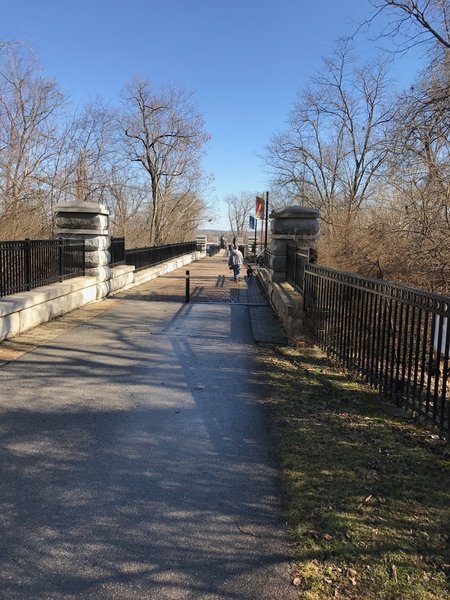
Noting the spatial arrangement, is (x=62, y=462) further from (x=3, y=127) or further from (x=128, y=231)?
(x=128, y=231)

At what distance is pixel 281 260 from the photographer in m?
13.4

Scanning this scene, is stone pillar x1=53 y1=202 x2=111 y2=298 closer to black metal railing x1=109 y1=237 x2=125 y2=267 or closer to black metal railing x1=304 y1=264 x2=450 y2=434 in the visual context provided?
black metal railing x1=109 y1=237 x2=125 y2=267

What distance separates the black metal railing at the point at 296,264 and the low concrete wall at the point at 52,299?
4895mm

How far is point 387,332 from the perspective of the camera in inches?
222

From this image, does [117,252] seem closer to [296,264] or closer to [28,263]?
[28,263]

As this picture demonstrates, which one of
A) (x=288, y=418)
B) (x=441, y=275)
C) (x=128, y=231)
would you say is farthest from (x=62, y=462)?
(x=128, y=231)

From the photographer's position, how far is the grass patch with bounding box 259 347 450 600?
8.72ft

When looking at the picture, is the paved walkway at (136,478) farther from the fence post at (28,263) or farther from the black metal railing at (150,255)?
the black metal railing at (150,255)

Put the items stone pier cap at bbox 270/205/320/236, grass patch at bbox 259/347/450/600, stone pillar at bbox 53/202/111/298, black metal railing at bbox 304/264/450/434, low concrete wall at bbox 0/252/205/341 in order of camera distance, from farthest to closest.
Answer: stone pillar at bbox 53/202/111/298 → stone pier cap at bbox 270/205/320/236 → low concrete wall at bbox 0/252/205/341 → black metal railing at bbox 304/264/450/434 → grass patch at bbox 259/347/450/600

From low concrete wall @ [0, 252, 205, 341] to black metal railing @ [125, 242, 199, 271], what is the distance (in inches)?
94.9

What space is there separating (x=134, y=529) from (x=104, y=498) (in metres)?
0.44

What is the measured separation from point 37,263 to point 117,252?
6463 millimetres

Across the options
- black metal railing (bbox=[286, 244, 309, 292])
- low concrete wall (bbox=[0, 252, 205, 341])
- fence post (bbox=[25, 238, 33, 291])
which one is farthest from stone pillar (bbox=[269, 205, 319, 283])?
fence post (bbox=[25, 238, 33, 291])

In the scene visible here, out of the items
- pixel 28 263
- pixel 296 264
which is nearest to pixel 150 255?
pixel 296 264
